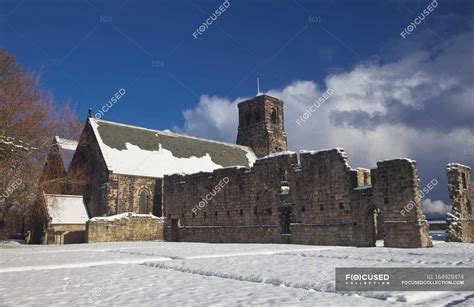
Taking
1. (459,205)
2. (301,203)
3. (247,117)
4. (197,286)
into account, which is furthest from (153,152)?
(197,286)

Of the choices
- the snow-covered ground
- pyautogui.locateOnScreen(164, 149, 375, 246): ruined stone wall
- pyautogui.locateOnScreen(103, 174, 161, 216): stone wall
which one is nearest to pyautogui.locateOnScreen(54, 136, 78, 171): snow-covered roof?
pyautogui.locateOnScreen(103, 174, 161, 216): stone wall

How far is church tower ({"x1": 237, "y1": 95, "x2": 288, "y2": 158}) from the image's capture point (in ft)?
152

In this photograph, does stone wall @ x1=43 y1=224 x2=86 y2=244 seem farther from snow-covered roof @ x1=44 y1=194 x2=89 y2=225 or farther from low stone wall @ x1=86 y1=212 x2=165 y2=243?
low stone wall @ x1=86 y1=212 x2=165 y2=243

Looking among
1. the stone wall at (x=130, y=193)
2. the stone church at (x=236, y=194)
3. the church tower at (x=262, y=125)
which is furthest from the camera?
the church tower at (x=262, y=125)

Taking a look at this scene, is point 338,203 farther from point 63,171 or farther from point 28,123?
point 63,171

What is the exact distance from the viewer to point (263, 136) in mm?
46312

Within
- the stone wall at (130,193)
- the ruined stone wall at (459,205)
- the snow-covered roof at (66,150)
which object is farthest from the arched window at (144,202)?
the ruined stone wall at (459,205)

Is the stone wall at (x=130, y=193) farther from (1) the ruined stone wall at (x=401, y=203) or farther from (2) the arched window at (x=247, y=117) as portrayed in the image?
(1) the ruined stone wall at (x=401, y=203)

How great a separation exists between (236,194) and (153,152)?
13812 millimetres

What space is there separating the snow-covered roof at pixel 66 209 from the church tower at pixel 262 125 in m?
22.0

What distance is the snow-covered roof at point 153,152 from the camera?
31559mm

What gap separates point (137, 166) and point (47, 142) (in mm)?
11477

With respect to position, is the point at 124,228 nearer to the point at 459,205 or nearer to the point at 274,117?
the point at 459,205

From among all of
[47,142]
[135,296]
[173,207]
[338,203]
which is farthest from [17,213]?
[135,296]
